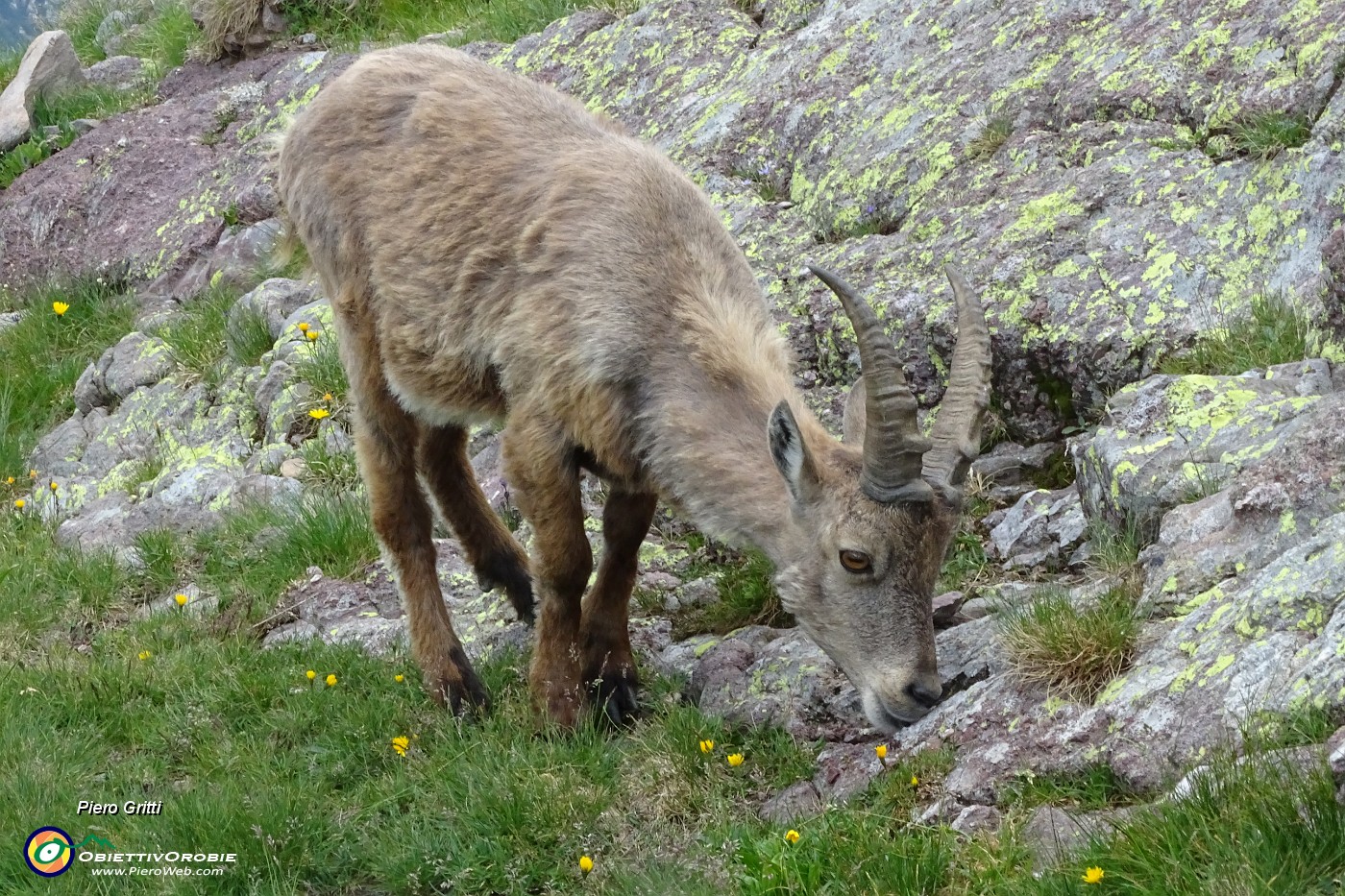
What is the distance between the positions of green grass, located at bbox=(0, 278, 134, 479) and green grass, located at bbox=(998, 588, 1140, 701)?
338 inches

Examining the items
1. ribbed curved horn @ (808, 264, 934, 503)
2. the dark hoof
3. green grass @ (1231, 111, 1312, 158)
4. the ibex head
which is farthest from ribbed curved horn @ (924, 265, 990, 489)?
green grass @ (1231, 111, 1312, 158)

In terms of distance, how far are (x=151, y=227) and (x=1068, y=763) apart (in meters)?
10.8

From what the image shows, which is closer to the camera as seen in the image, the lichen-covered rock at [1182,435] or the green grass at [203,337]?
the lichen-covered rock at [1182,435]

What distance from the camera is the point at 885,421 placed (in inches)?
202

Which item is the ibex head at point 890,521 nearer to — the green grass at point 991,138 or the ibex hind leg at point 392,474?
the ibex hind leg at point 392,474

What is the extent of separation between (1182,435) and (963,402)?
118 centimetres

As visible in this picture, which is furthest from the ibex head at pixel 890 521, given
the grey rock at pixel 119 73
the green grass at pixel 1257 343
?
the grey rock at pixel 119 73

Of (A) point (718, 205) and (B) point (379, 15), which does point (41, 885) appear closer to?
(A) point (718, 205)

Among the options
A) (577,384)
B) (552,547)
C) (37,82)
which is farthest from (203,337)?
(577,384)

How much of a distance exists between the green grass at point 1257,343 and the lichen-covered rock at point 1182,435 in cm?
17

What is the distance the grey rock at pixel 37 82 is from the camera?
14.5 meters

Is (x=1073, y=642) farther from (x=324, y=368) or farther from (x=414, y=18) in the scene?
(x=414, y=18)

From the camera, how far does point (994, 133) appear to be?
8.33 m

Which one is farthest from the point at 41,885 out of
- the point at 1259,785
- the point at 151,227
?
the point at 151,227
